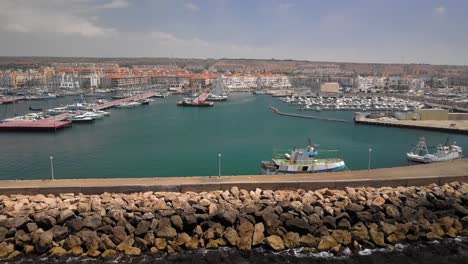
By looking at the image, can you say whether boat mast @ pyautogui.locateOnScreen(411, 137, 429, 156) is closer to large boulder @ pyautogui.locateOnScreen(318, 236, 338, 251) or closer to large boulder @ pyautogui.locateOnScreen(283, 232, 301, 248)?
large boulder @ pyautogui.locateOnScreen(318, 236, 338, 251)

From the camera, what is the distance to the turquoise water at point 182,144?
53.2ft

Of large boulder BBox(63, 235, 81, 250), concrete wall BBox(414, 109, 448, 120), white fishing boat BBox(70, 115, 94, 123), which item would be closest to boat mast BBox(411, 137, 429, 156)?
large boulder BBox(63, 235, 81, 250)

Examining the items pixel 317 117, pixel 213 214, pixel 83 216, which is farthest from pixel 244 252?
pixel 317 117

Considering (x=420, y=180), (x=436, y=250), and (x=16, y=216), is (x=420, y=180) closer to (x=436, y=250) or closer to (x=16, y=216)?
(x=436, y=250)

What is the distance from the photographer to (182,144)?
22.3 meters

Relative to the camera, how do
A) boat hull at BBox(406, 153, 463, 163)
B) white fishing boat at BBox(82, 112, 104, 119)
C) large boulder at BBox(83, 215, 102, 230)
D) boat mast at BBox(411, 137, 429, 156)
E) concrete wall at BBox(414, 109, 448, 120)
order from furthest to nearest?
white fishing boat at BBox(82, 112, 104, 119) → concrete wall at BBox(414, 109, 448, 120) → boat mast at BBox(411, 137, 429, 156) → boat hull at BBox(406, 153, 463, 163) → large boulder at BBox(83, 215, 102, 230)

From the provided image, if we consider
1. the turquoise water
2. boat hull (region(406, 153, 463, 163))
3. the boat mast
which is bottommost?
the turquoise water

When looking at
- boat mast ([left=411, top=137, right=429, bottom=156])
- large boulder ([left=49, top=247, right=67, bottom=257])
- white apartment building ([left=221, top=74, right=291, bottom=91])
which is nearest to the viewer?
large boulder ([left=49, top=247, right=67, bottom=257])

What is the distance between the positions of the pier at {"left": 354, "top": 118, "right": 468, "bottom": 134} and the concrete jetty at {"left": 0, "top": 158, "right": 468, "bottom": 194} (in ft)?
67.0

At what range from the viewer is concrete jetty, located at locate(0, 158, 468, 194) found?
8.80 m

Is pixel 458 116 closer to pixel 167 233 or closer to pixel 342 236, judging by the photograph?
pixel 342 236

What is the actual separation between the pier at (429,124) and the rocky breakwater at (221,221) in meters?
21.8

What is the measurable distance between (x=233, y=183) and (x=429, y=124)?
2617 centimetres

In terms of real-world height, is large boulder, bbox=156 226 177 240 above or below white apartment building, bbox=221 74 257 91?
below
